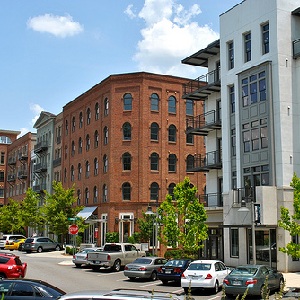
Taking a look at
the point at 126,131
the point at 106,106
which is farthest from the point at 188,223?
the point at 106,106

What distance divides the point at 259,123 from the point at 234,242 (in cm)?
792

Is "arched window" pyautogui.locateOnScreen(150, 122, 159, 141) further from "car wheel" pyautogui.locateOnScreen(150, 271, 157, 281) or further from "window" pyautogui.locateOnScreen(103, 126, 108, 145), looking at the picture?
"car wheel" pyautogui.locateOnScreen(150, 271, 157, 281)

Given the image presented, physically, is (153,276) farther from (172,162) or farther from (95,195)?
(95,195)

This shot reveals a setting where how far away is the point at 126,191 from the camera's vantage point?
51.7 m

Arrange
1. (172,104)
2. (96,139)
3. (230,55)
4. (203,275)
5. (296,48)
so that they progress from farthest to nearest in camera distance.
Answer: (96,139)
(172,104)
(230,55)
(296,48)
(203,275)

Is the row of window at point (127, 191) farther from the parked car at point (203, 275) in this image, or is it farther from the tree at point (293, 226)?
the parked car at point (203, 275)

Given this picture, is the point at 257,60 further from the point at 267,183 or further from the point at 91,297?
the point at 91,297

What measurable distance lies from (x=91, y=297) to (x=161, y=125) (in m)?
43.9

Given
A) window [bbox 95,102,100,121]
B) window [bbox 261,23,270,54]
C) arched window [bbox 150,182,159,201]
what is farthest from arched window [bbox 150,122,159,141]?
window [bbox 261,23,270,54]

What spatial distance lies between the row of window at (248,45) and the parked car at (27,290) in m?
22.2

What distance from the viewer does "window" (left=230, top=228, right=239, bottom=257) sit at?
33.0 metres

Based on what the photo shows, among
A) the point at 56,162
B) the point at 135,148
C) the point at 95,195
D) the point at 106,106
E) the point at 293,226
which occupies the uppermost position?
the point at 106,106

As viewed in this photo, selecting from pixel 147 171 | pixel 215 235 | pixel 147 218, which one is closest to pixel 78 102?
pixel 147 171

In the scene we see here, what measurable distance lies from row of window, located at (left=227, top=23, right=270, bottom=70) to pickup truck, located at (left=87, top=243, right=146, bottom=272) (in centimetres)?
1422
